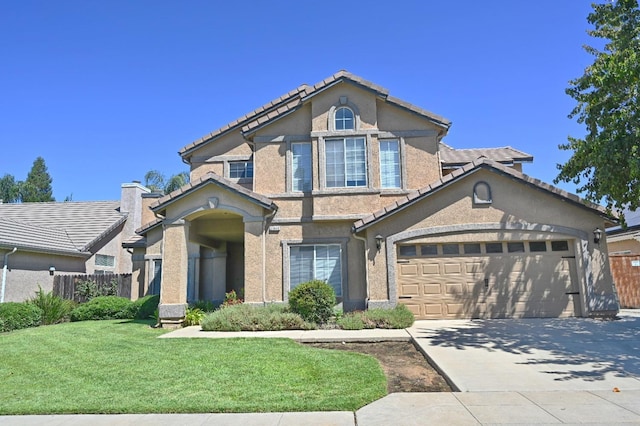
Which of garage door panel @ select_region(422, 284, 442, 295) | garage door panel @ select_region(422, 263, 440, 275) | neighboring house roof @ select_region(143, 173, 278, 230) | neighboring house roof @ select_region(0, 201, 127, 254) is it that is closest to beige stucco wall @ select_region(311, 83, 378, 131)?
neighboring house roof @ select_region(143, 173, 278, 230)

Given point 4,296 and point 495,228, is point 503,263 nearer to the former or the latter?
point 495,228

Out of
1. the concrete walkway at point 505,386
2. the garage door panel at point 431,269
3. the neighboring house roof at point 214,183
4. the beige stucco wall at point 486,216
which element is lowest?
the concrete walkway at point 505,386

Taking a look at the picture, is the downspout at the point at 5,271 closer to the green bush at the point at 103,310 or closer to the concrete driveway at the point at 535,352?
the green bush at the point at 103,310

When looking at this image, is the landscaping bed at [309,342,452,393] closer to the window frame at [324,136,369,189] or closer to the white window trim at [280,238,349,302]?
the white window trim at [280,238,349,302]

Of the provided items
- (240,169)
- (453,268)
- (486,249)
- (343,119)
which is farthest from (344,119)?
(486,249)

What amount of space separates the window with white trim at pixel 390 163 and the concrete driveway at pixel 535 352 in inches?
208

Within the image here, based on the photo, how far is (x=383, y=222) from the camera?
13789 millimetres

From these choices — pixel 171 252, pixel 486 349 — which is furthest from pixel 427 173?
pixel 171 252

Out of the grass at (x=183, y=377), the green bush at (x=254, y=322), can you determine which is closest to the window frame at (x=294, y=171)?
the green bush at (x=254, y=322)

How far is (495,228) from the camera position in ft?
43.8

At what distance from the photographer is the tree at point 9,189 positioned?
216 ft

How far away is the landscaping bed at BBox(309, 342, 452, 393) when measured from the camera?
6.65m

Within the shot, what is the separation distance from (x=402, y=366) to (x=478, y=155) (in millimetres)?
14121

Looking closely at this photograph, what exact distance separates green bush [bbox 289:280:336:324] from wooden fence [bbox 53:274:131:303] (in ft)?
40.3
